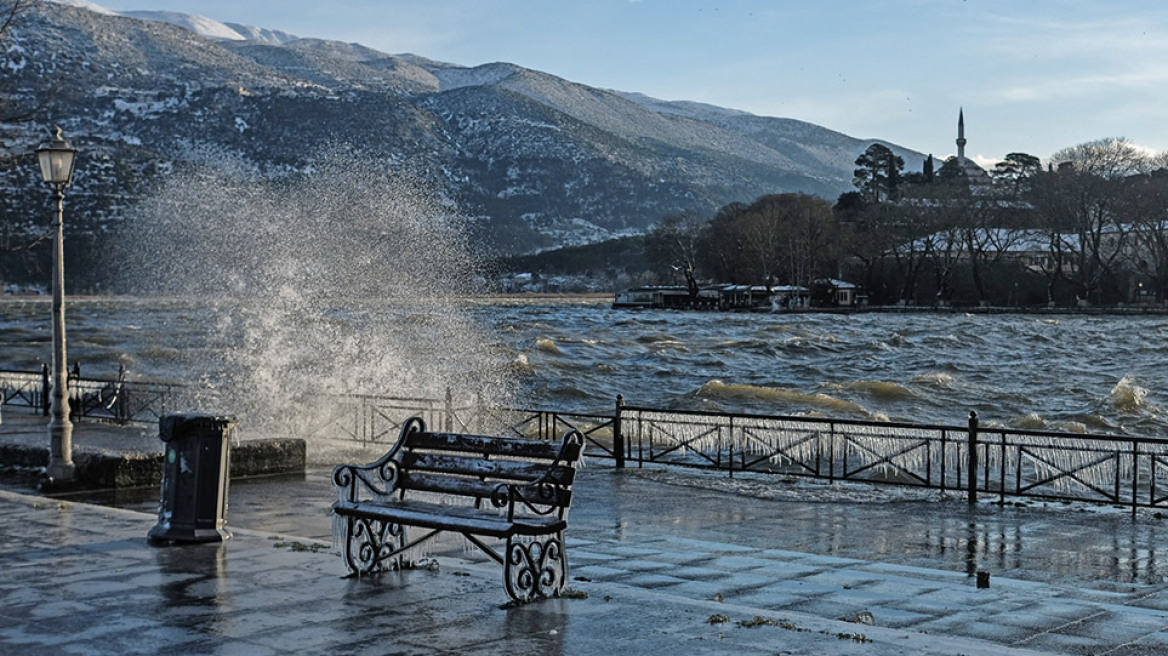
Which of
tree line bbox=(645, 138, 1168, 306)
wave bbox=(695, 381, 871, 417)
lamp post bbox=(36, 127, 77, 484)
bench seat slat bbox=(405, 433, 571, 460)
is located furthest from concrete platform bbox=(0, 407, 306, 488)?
tree line bbox=(645, 138, 1168, 306)

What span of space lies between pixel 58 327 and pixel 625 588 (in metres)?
9.05

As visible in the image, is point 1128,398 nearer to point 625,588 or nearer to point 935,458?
point 935,458

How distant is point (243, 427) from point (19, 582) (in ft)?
54.9

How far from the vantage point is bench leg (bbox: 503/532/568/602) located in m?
7.77

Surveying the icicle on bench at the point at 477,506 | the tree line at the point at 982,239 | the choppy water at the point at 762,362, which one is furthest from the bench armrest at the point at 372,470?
the tree line at the point at 982,239

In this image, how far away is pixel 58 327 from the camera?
1441cm

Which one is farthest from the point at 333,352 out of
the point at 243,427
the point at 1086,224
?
the point at 1086,224

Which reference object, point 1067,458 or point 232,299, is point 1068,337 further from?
point 232,299

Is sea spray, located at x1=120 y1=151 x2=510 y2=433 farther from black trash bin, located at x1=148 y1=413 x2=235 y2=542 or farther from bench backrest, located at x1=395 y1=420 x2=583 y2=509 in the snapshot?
bench backrest, located at x1=395 y1=420 x2=583 y2=509

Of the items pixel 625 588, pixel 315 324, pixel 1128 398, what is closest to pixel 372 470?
pixel 625 588

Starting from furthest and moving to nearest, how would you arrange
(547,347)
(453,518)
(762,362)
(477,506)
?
1. (547,347)
2. (762,362)
3. (477,506)
4. (453,518)

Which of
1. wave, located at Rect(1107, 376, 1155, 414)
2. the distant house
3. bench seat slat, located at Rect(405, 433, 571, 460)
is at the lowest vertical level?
wave, located at Rect(1107, 376, 1155, 414)

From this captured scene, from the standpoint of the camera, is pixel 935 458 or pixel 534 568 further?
pixel 935 458

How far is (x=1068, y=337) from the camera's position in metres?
85.7
